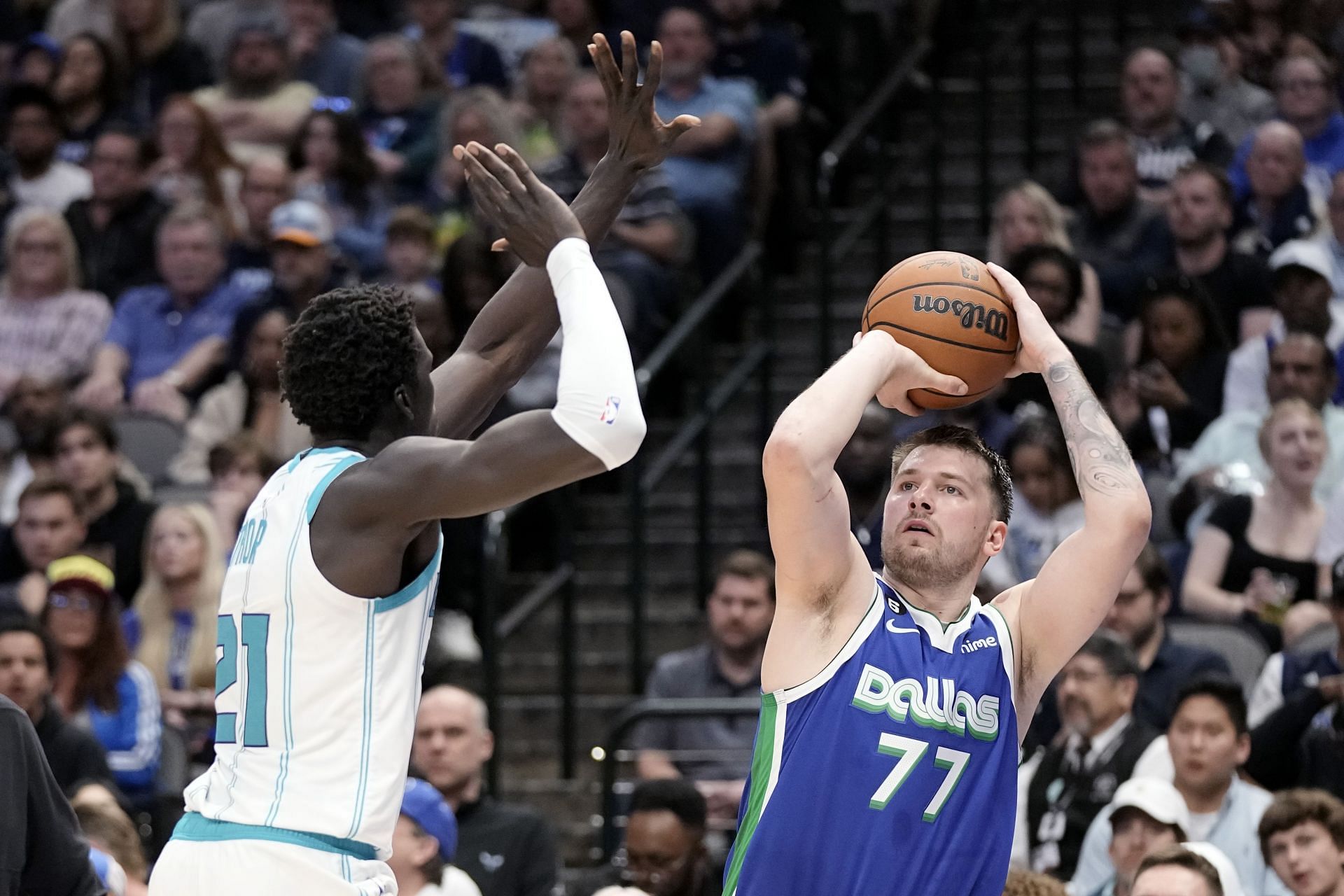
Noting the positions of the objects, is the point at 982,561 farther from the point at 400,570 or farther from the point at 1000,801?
the point at 400,570

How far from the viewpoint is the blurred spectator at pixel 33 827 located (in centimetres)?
468

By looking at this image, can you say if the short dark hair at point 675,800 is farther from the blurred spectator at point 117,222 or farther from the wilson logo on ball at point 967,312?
the blurred spectator at point 117,222

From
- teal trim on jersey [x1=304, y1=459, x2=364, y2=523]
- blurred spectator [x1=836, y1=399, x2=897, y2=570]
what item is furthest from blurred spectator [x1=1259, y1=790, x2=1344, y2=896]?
teal trim on jersey [x1=304, y1=459, x2=364, y2=523]

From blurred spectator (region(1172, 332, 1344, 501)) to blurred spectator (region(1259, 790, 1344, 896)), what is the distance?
280 cm

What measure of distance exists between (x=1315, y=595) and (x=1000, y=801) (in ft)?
16.1

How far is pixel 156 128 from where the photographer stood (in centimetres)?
1390

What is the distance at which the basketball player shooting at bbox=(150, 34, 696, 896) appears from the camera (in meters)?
4.23

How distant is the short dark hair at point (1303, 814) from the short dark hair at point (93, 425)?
6.12 meters

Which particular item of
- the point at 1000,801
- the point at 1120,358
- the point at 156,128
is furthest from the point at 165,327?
the point at 1000,801

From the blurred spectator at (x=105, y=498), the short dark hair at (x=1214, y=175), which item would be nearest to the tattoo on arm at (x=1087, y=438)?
the short dark hair at (x=1214, y=175)

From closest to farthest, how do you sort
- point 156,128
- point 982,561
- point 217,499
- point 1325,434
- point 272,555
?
point 272,555, point 982,561, point 1325,434, point 217,499, point 156,128

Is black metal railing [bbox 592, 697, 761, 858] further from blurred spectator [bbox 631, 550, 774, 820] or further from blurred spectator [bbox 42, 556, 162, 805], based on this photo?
blurred spectator [bbox 42, 556, 162, 805]

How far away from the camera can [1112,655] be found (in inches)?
323

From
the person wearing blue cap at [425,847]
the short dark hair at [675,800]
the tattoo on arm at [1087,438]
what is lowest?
the person wearing blue cap at [425,847]
